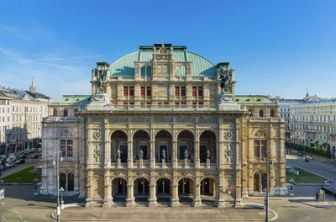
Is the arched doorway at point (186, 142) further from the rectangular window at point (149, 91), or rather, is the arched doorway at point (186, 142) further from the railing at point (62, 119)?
the railing at point (62, 119)

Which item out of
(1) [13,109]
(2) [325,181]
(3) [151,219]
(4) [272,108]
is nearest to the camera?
(3) [151,219]

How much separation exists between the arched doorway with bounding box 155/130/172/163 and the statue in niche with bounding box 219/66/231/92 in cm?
1294

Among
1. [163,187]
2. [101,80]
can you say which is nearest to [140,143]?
[163,187]

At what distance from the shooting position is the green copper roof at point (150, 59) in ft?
216

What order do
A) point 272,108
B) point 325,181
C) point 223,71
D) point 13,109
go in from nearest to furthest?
point 223,71, point 272,108, point 325,181, point 13,109

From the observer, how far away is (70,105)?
6862cm

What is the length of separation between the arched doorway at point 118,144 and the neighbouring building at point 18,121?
156 feet

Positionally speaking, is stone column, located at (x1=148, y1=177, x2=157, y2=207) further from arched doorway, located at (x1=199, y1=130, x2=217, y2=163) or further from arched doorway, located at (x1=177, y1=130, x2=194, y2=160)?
arched doorway, located at (x1=199, y1=130, x2=217, y2=163)

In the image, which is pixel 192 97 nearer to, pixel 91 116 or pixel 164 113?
pixel 164 113

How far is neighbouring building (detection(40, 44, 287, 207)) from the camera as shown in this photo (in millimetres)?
58281

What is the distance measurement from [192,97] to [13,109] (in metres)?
80.8

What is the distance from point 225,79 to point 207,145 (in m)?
12.4

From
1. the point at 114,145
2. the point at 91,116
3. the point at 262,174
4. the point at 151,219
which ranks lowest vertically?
the point at 151,219

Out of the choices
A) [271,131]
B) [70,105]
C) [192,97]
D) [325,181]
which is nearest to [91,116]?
[70,105]
